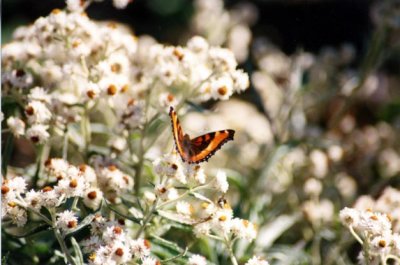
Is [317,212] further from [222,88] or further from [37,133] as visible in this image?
[37,133]

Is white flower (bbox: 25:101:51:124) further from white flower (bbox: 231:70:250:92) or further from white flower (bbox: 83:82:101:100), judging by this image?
white flower (bbox: 231:70:250:92)

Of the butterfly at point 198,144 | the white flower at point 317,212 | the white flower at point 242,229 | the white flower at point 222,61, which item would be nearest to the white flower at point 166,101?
the white flower at point 222,61

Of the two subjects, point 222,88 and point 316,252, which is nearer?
point 222,88

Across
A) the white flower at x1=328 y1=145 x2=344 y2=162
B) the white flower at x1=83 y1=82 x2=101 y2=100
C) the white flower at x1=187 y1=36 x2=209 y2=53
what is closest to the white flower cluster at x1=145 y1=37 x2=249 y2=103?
the white flower at x1=187 y1=36 x2=209 y2=53

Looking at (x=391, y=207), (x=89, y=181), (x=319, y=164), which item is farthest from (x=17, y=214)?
(x=319, y=164)

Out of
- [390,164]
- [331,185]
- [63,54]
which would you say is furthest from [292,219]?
[63,54]

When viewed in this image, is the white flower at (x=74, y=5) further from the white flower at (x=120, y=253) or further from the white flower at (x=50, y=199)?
the white flower at (x=120, y=253)
